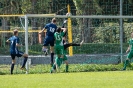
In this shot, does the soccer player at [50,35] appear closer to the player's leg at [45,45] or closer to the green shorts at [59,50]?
the player's leg at [45,45]

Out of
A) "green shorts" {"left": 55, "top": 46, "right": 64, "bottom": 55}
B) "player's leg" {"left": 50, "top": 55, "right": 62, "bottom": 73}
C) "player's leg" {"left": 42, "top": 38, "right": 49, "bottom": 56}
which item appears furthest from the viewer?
"player's leg" {"left": 42, "top": 38, "right": 49, "bottom": 56}

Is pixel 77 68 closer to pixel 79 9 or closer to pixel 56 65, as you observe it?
pixel 56 65

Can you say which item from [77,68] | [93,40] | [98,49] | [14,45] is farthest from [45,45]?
[98,49]

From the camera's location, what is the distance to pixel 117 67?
24125 millimetres

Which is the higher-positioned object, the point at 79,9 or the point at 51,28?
the point at 79,9

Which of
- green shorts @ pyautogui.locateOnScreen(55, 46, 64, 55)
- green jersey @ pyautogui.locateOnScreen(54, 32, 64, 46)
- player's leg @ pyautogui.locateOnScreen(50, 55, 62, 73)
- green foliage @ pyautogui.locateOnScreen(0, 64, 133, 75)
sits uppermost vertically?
green jersey @ pyautogui.locateOnScreen(54, 32, 64, 46)

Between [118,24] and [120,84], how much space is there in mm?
10662

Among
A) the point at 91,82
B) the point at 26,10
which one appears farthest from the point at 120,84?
the point at 26,10

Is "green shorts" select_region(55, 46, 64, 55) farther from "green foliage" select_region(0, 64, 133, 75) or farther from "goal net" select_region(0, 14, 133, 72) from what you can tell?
"goal net" select_region(0, 14, 133, 72)

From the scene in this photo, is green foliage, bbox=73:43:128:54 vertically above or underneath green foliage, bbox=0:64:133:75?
above

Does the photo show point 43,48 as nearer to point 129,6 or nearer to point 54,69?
point 54,69

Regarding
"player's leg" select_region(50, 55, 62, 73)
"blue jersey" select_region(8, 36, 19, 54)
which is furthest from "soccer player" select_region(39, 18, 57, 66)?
"blue jersey" select_region(8, 36, 19, 54)

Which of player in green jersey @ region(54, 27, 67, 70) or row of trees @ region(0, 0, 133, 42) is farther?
row of trees @ region(0, 0, 133, 42)

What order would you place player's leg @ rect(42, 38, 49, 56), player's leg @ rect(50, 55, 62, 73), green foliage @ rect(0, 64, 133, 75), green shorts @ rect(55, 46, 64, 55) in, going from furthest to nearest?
player's leg @ rect(42, 38, 49, 56) < green foliage @ rect(0, 64, 133, 75) < green shorts @ rect(55, 46, 64, 55) < player's leg @ rect(50, 55, 62, 73)
